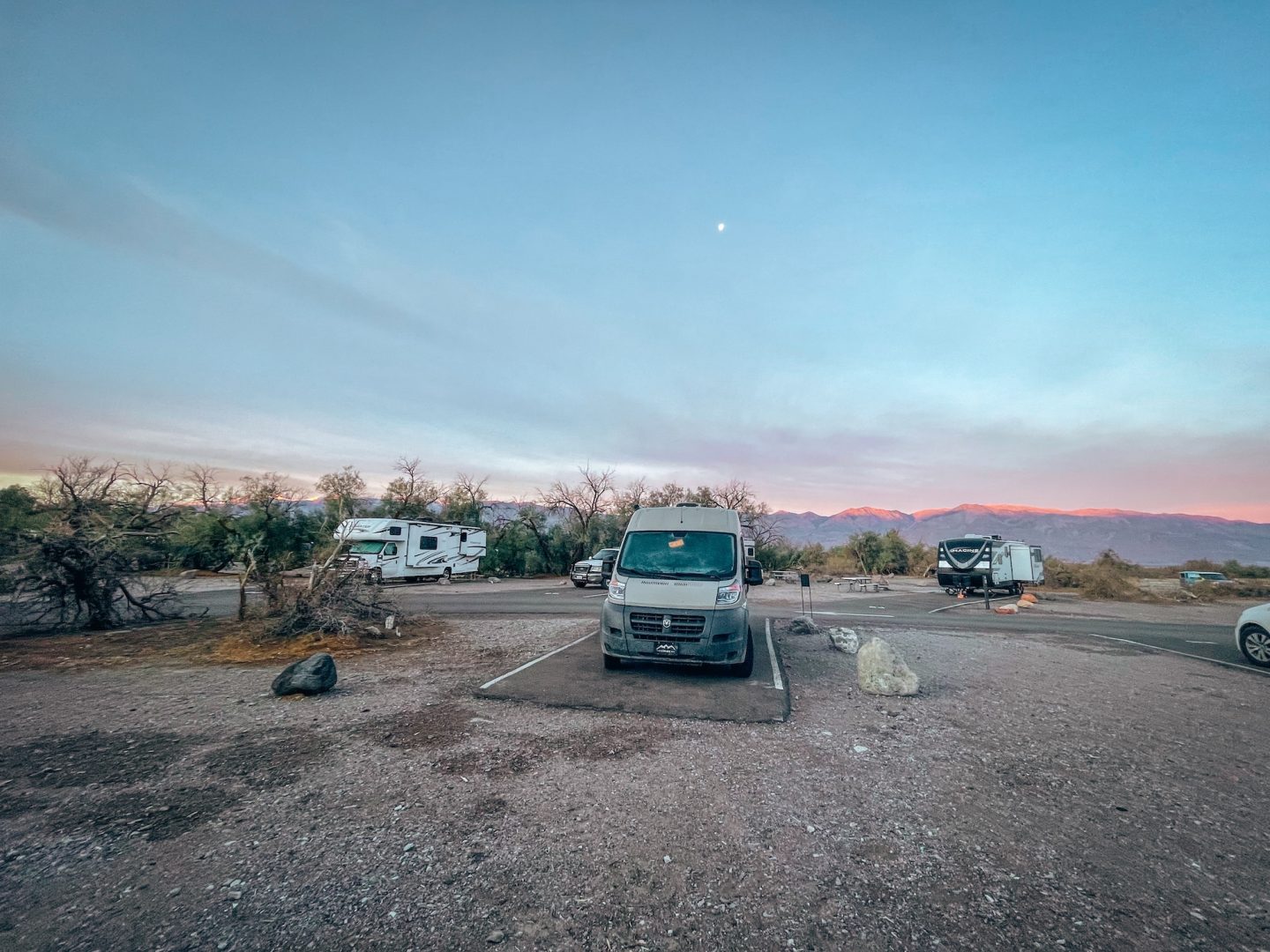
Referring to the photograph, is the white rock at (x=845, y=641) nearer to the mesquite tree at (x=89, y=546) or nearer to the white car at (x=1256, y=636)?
the white car at (x=1256, y=636)

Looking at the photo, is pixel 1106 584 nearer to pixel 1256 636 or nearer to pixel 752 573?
pixel 1256 636

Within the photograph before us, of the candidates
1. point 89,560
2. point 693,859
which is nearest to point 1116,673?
point 693,859

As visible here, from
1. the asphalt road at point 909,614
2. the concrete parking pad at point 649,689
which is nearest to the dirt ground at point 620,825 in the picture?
the concrete parking pad at point 649,689

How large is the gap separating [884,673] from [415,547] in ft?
80.2

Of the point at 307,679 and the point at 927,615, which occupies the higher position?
the point at 307,679

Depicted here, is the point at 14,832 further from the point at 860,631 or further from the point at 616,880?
the point at 860,631

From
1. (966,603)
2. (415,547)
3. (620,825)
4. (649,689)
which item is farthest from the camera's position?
(415,547)

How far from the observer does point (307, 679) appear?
674 centimetres

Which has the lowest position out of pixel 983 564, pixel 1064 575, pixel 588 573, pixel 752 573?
pixel 588 573

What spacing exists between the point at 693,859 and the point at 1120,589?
32.6 m

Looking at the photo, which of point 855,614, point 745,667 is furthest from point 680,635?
point 855,614

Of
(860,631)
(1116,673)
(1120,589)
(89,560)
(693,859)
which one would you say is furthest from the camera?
(1120,589)

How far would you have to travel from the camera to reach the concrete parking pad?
6.30 m

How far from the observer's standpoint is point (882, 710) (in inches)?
256
